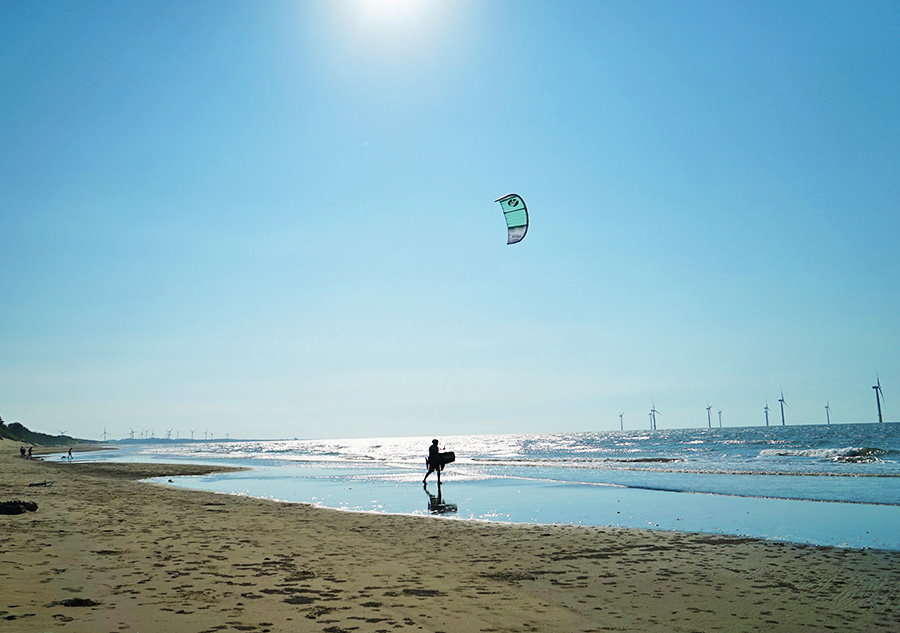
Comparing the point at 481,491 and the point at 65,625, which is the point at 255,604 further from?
the point at 481,491

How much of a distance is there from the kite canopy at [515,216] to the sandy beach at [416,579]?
8.09 m

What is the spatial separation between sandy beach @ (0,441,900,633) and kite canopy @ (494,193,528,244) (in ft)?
26.5

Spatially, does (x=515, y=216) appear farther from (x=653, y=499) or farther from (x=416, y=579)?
(x=416, y=579)

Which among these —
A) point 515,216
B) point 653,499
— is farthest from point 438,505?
point 515,216

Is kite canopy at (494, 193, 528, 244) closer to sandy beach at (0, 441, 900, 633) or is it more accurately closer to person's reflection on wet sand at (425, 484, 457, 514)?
person's reflection on wet sand at (425, 484, 457, 514)

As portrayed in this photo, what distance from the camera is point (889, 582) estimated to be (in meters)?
7.40

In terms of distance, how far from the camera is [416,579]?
718 cm

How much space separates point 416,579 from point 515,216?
37.4ft

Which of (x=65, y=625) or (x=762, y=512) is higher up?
(x=65, y=625)

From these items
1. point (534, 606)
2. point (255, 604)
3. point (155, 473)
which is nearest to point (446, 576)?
point (534, 606)

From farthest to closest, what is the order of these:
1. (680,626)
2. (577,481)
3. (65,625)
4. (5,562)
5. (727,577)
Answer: (577,481) < (727,577) < (5,562) < (680,626) < (65,625)

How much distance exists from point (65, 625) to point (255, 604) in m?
1.61

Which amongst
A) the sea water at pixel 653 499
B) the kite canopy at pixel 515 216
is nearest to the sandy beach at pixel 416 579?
the sea water at pixel 653 499

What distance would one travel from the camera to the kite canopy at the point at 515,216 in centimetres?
1623
